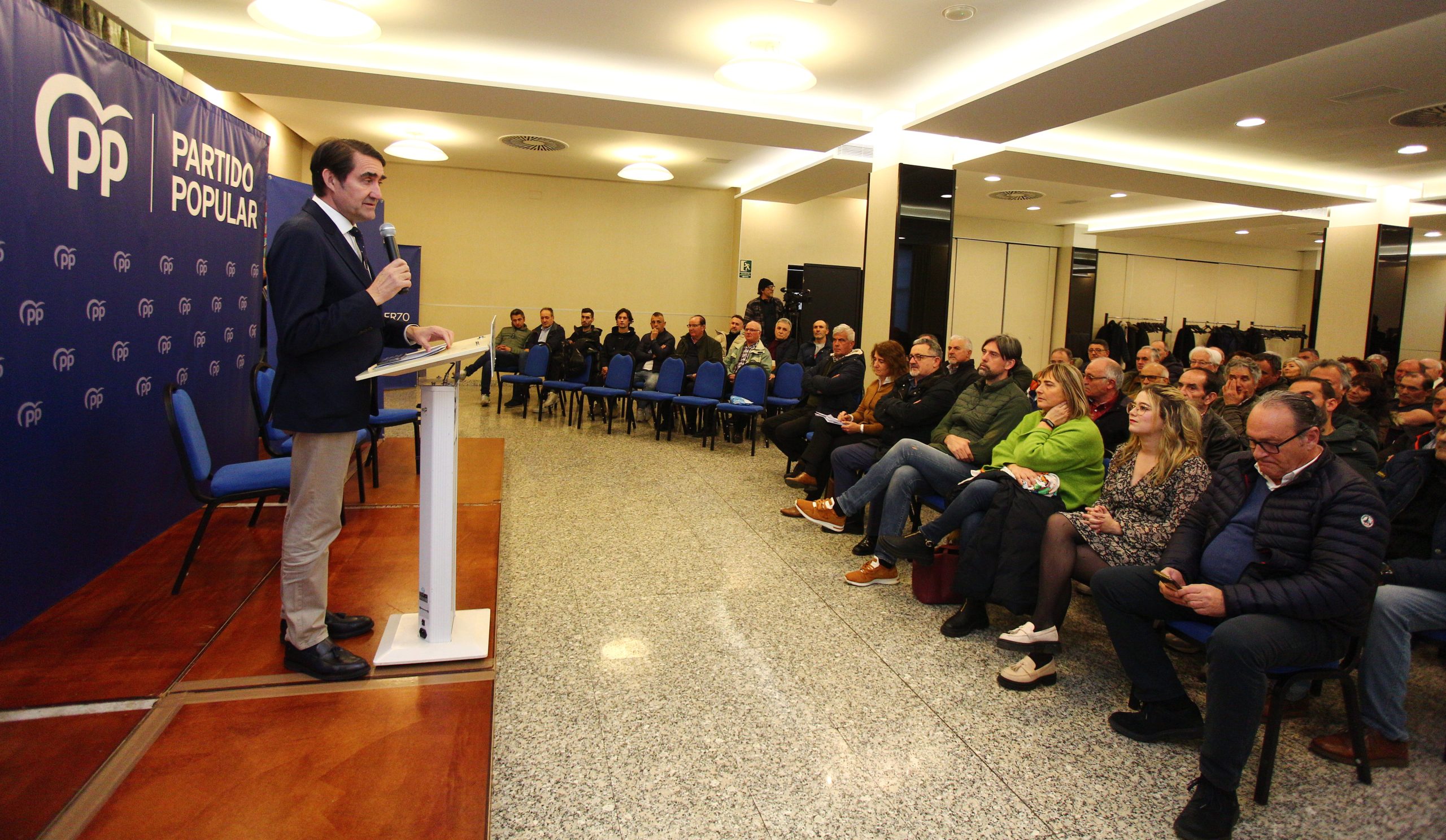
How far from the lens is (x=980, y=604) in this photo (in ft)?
10.4

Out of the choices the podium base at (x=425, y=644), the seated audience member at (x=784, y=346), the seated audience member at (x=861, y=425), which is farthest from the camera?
the seated audience member at (x=784, y=346)

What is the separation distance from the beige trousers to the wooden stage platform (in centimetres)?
26

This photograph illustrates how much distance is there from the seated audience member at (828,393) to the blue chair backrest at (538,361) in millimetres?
3404

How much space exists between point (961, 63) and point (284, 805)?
→ 642 cm

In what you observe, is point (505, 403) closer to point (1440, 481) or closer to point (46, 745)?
point (46, 745)

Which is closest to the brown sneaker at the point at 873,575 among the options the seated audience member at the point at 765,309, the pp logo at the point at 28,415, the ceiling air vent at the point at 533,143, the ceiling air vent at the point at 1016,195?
the pp logo at the point at 28,415

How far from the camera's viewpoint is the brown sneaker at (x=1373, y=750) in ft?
7.53

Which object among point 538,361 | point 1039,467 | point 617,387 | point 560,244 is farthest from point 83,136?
point 560,244

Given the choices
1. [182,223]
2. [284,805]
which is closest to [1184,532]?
[284,805]

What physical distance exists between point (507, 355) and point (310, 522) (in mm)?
7641

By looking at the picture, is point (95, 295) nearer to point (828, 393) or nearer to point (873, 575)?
point (873, 575)

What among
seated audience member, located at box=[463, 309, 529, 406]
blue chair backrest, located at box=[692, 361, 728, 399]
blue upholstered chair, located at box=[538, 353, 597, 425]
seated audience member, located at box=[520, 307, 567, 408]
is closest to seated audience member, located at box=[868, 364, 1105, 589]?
blue chair backrest, located at box=[692, 361, 728, 399]

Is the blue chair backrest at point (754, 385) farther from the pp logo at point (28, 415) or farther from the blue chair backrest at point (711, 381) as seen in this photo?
the pp logo at point (28, 415)

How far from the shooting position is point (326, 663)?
2461 millimetres
